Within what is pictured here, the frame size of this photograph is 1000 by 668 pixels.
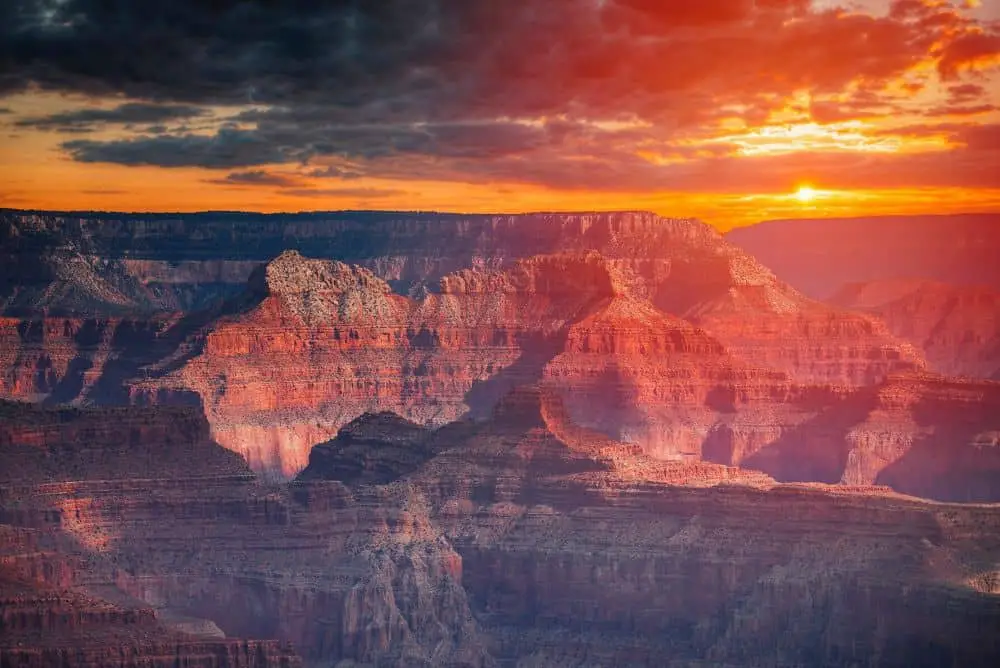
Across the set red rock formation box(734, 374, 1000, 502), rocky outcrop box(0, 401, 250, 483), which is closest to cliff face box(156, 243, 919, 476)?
red rock formation box(734, 374, 1000, 502)

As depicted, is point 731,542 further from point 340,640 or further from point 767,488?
point 340,640

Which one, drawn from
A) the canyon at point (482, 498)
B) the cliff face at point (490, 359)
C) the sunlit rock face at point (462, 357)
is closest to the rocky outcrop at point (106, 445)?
the canyon at point (482, 498)

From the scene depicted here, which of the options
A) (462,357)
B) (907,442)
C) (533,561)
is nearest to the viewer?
(533,561)

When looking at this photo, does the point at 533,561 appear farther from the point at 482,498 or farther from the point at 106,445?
the point at 106,445

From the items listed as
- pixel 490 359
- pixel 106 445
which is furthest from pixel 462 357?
pixel 106 445

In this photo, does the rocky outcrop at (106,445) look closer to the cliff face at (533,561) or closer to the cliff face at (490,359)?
the cliff face at (533,561)

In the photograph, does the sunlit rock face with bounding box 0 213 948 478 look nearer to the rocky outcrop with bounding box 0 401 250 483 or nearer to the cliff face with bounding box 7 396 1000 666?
the rocky outcrop with bounding box 0 401 250 483

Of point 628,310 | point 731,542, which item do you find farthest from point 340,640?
point 628,310
